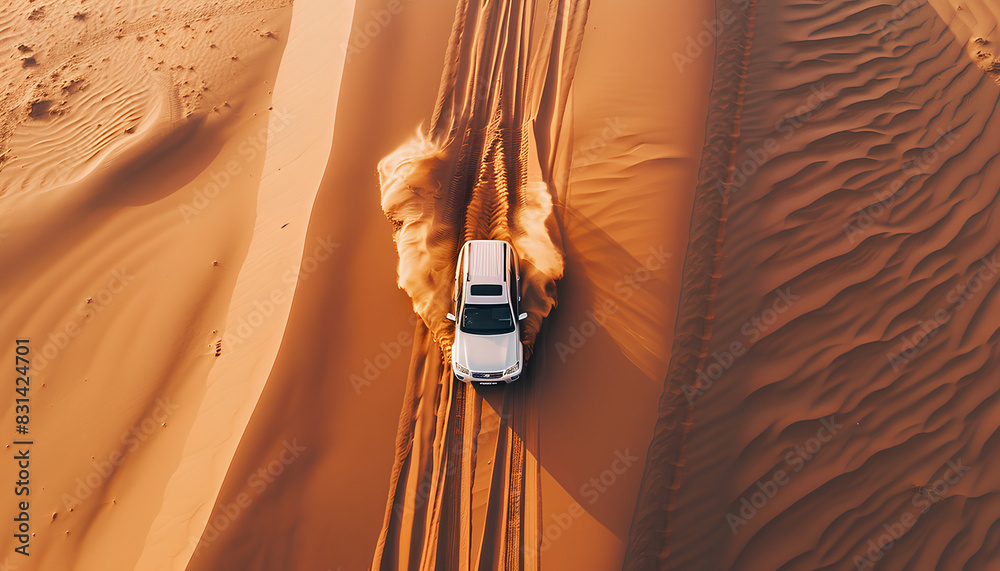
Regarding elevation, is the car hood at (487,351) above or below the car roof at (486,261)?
below

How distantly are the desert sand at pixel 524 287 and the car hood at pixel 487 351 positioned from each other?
1.57 ft

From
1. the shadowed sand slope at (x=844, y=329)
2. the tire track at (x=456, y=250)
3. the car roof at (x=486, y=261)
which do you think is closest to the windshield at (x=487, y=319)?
the car roof at (x=486, y=261)

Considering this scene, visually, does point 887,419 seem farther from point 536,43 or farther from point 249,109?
point 249,109

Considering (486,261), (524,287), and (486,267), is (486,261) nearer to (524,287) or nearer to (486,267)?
(486,267)

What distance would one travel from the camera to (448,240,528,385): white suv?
637 cm

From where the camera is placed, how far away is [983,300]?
7234mm

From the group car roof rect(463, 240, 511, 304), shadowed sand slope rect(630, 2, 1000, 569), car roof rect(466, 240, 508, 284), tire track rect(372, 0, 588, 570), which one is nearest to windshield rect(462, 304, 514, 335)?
car roof rect(463, 240, 511, 304)

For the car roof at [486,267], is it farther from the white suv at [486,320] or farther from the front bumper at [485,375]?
the front bumper at [485,375]

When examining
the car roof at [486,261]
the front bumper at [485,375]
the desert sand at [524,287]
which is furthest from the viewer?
the car roof at [486,261]

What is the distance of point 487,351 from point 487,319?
451mm

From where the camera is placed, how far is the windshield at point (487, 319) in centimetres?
650

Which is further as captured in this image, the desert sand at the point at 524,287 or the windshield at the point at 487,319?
the windshield at the point at 487,319

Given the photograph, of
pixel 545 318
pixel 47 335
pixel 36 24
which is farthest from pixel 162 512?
pixel 36 24

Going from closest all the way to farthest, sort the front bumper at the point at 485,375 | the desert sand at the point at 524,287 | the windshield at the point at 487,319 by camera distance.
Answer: the desert sand at the point at 524,287 → the front bumper at the point at 485,375 → the windshield at the point at 487,319
